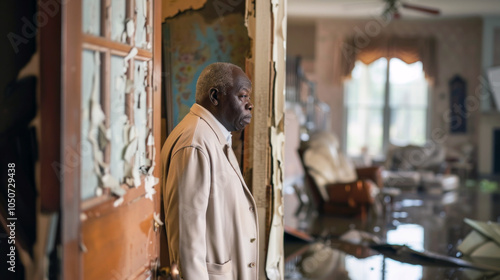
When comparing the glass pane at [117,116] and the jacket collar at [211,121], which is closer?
the glass pane at [117,116]

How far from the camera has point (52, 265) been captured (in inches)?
49.9

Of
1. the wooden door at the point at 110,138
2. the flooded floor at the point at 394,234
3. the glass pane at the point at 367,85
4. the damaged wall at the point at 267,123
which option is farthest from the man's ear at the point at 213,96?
the glass pane at the point at 367,85

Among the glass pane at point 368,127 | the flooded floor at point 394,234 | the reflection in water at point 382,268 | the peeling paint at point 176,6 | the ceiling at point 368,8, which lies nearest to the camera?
the peeling paint at point 176,6

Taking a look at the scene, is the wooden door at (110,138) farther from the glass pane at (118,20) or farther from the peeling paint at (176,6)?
the peeling paint at (176,6)

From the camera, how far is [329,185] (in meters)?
7.35

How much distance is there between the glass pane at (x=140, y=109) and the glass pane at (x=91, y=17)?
0.94ft

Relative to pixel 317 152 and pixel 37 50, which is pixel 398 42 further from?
pixel 37 50

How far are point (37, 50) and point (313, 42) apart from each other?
13.2 meters

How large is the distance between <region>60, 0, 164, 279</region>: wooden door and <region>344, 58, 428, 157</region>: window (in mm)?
11807

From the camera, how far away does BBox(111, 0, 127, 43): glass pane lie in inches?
61.1

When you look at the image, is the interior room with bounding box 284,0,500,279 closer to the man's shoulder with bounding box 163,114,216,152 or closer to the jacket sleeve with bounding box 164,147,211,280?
the man's shoulder with bounding box 163,114,216,152

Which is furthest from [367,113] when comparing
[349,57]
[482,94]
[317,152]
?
[317,152]

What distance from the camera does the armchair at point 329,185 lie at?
7.18 m

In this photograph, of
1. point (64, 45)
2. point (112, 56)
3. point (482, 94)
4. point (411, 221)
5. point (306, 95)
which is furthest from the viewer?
point (482, 94)
